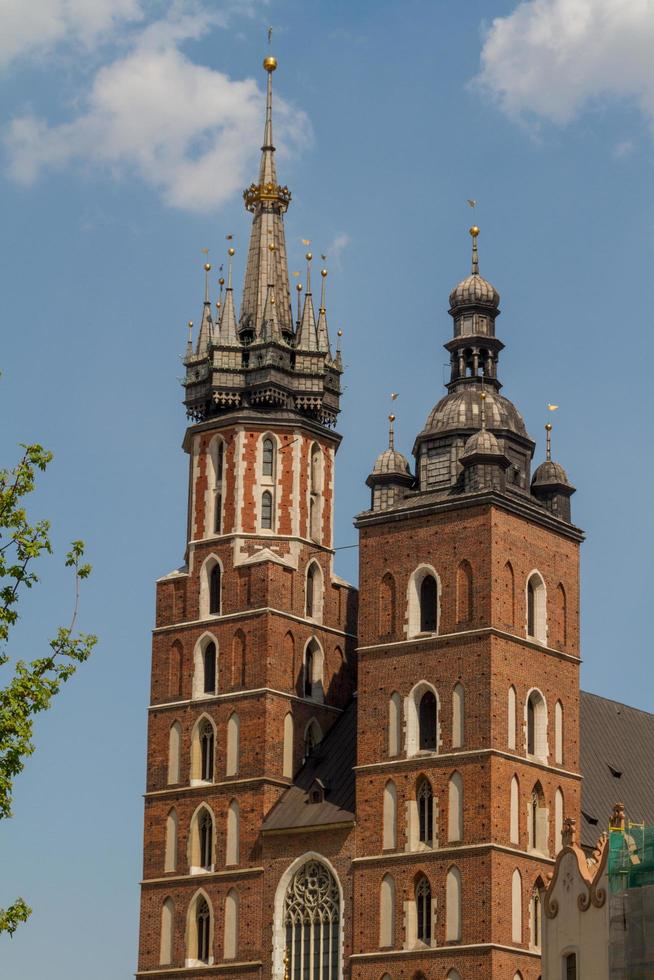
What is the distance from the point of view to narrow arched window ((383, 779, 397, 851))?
6925cm

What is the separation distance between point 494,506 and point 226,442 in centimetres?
1207

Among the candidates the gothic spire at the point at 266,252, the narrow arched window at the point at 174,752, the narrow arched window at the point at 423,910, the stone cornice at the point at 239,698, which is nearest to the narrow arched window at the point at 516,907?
the narrow arched window at the point at 423,910

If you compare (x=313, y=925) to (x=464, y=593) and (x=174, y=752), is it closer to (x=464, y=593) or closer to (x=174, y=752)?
(x=174, y=752)

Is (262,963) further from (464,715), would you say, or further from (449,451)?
(449,451)

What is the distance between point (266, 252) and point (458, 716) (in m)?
21.2

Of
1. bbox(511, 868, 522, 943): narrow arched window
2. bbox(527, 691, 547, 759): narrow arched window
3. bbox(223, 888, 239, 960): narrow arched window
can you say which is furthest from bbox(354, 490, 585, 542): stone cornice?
bbox(223, 888, 239, 960): narrow arched window

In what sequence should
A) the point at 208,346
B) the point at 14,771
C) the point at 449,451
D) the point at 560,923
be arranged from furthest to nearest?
the point at 208,346, the point at 449,451, the point at 560,923, the point at 14,771

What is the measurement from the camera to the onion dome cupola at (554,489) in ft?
243

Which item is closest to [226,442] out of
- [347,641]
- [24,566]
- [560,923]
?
[347,641]

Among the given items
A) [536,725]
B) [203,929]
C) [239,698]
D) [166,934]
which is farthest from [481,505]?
[166,934]

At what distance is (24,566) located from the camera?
1642 inches

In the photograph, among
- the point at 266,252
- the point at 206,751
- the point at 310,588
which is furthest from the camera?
the point at 266,252

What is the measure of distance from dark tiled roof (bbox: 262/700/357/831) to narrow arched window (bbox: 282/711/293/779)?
386 mm

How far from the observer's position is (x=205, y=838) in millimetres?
74062
